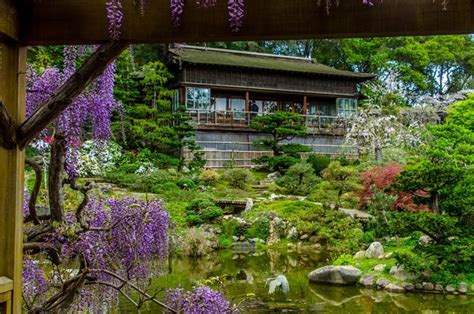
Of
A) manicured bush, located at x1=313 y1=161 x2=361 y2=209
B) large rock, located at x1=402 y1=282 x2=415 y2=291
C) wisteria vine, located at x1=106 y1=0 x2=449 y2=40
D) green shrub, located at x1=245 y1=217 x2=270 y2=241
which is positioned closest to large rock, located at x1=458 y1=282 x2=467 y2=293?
large rock, located at x1=402 y1=282 x2=415 y2=291

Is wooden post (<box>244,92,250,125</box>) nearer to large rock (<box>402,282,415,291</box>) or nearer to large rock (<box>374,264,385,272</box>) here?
large rock (<box>374,264,385,272</box>)

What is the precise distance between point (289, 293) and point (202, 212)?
18.3 feet

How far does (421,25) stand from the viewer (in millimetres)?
1865

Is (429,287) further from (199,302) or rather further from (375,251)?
(199,302)

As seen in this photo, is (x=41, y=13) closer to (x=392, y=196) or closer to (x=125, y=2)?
(x=125, y=2)

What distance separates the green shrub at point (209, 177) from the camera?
16.4m

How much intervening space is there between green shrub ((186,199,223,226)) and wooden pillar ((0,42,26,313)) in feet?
36.7

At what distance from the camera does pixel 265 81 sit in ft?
71.7

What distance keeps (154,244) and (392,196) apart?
9635 millimetres

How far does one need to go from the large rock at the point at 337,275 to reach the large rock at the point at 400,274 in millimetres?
573

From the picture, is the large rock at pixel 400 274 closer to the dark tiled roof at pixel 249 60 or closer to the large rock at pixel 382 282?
the large rock at pixel 382 282

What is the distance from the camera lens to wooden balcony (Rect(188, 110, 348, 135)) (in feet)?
65.2

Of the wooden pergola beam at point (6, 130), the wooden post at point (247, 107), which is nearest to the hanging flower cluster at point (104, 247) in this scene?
the wooden pergola beam at point (6, 130)

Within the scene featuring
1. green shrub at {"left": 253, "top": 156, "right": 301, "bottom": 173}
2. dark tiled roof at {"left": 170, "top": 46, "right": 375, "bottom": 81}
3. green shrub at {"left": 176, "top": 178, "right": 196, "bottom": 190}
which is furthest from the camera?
dark tiled roof at {"left": 170, "top": 46, "right": 375, "bottom": 81}
